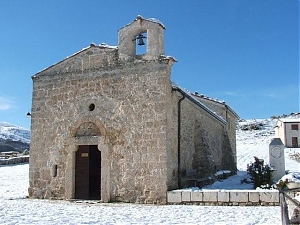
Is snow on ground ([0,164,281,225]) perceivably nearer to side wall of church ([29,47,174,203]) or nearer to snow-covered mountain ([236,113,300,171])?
side wall of church ([29,47,174,203])

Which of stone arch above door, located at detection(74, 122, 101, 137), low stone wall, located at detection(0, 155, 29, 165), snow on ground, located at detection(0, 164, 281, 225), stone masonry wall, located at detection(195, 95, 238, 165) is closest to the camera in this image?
snow on ground, located at detection(0, 164, 281, 225)

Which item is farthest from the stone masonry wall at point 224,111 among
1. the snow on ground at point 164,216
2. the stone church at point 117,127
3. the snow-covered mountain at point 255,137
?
the snow on ground at point 164,216

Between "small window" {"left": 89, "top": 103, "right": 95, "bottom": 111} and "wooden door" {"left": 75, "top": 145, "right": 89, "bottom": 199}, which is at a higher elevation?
"small window" {"left": 89, "top": 103, "right": 95, "bottom": 111}

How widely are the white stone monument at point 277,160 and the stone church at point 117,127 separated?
100 inches

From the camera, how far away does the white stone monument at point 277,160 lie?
14.2 m

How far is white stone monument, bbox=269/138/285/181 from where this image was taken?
46.7 ft

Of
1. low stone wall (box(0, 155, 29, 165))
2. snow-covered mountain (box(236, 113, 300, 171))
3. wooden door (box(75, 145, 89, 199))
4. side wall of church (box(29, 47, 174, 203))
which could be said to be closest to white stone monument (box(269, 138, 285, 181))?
side wall of church (box(29, 47, 174, 203))

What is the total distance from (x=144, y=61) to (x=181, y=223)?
6313mm

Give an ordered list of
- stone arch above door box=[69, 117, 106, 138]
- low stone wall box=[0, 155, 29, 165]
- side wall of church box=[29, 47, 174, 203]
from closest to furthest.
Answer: side wall of church box=[29, 47, 174, 203] → stone arch above door box=[69, 117, 106, 138] → low stone wall box=[0, 155, 29, 165]

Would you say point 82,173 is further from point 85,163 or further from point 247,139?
point 247,139

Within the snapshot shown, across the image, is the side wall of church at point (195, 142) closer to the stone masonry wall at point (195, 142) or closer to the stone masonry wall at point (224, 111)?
the stone masonry wall at point (195, 142)

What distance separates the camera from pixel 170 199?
1115cm

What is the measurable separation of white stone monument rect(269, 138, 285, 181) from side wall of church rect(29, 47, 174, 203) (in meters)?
5.24

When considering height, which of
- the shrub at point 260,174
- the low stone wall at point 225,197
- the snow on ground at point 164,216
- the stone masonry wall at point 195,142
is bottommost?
the snow on ground at point 164,216
